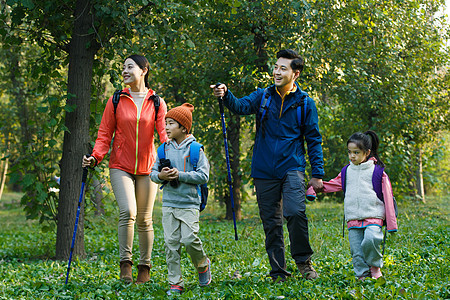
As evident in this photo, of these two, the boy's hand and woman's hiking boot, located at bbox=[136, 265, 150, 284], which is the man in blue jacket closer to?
the boy's hand

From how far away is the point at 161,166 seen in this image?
500cm

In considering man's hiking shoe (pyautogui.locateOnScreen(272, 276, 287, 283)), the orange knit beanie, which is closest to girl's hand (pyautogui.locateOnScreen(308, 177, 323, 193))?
man's hiking shoe (pyautogui.locateOnScreen(272, 276, 287, 283))

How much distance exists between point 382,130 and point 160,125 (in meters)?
10.1

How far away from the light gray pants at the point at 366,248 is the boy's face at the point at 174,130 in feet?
6.95

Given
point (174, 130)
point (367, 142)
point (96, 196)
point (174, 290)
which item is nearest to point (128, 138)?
point (174, 130)

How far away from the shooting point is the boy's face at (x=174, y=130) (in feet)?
16.7

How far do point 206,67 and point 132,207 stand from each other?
7.73m

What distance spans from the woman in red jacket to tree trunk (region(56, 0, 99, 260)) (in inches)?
88.3

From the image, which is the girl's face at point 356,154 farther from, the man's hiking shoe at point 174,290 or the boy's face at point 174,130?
the man's hiking shoe at point 174,290

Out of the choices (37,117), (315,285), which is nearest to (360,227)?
(315,285)

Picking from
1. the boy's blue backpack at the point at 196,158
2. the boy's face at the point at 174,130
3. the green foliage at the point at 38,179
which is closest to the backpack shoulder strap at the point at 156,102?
the boy's face at the point at 174,130

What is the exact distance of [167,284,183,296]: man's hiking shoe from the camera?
4.87 meters

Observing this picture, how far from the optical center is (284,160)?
509 centimetres

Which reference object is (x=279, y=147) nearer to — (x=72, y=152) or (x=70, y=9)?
(x=72, y=152)
